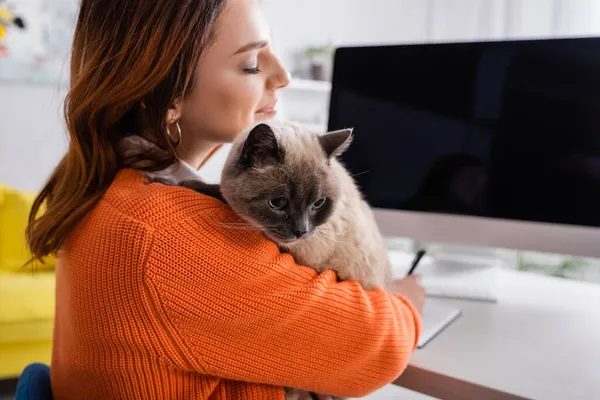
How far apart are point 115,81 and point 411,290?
31.6 inches

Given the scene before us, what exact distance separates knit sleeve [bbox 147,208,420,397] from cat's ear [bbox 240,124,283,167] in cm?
13

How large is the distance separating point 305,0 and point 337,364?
3.68 metres

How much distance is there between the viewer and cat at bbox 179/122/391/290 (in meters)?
0.92

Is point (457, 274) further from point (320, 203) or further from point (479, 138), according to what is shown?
point (320, 203)

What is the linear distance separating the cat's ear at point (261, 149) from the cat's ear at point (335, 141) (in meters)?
0.10

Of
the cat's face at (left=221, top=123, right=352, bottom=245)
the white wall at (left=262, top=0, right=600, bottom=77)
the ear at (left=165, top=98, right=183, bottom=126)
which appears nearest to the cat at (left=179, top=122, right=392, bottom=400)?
the cat's face at (left=221, top=123, right=352, bottom=245)

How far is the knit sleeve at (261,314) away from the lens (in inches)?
29.7

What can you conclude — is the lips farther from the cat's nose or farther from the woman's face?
the cat's nose

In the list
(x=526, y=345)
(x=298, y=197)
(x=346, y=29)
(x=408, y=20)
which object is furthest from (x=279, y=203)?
(x=408, y=20)

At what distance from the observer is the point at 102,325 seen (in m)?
0.79

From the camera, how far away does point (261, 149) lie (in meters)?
0.94

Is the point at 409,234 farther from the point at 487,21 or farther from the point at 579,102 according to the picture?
the point at 487,21

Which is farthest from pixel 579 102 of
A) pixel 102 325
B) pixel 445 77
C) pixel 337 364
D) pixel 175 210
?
pixel 102 325

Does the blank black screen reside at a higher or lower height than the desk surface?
higher
